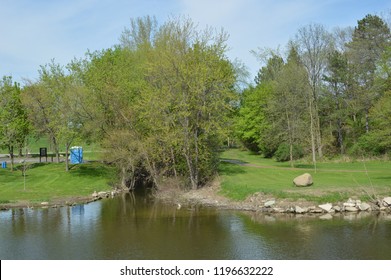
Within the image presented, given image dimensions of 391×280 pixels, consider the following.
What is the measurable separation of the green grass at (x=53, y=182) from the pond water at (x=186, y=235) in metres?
4.70

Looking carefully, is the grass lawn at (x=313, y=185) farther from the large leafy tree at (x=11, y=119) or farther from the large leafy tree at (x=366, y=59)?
the large leafy tree at (x=11, y=119)

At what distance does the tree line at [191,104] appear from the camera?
37438mm

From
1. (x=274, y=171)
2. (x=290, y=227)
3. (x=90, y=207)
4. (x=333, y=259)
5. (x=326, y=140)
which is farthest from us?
(x=326, y=140)

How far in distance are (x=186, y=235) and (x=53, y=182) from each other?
23.9 meters

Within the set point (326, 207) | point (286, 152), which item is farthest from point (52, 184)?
point (286, 152)

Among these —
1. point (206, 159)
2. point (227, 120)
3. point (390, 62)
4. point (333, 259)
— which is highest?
point (390, 62)

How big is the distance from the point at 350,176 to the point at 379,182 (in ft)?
14.9

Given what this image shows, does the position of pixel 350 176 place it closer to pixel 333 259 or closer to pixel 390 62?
pixel 390 62

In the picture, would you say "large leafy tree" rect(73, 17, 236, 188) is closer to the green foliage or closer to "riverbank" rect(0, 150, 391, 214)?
"riverbank" rect(0, 150, 391, 214)

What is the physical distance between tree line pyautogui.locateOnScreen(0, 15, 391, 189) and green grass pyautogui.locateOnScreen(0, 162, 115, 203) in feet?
10.2

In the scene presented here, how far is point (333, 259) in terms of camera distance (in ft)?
60.1

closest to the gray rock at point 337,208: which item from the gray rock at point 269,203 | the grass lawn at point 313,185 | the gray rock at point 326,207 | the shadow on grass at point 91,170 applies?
the gray rock at point 326,207

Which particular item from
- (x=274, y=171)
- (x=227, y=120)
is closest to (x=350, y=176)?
(x=274, y=171)

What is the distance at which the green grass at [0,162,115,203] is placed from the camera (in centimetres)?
3547
